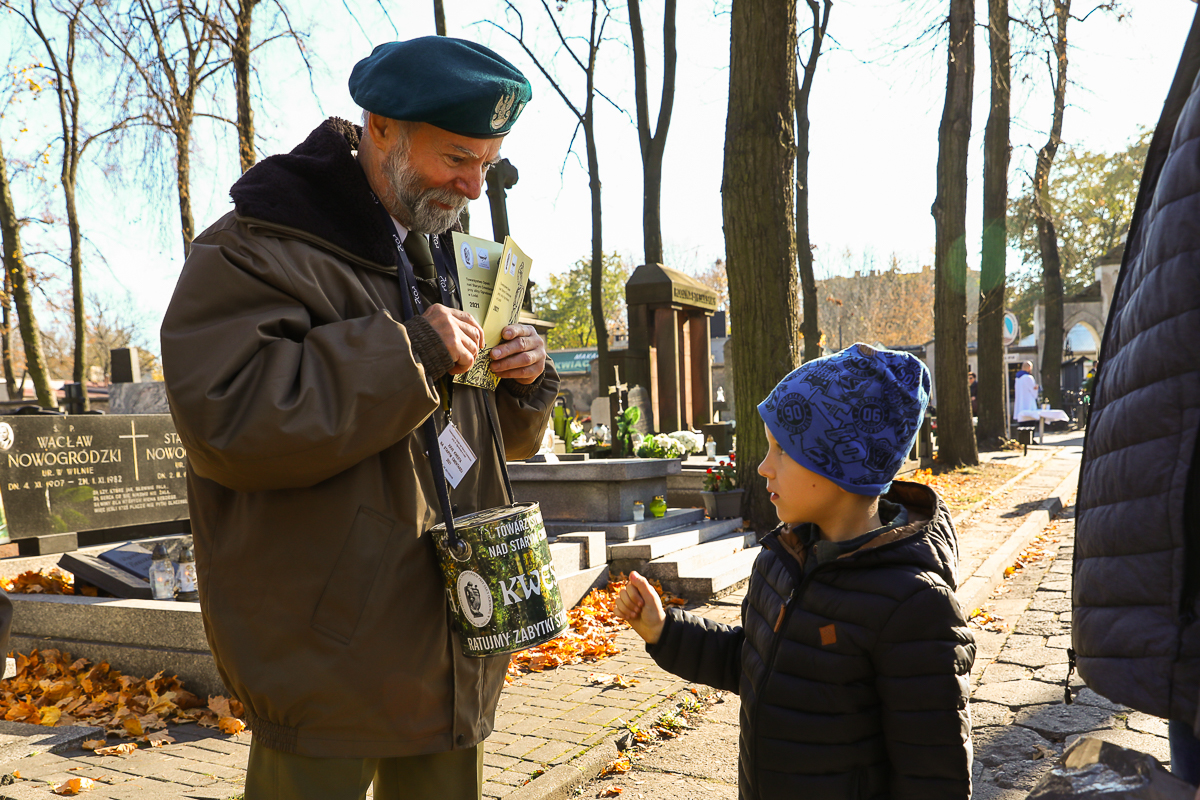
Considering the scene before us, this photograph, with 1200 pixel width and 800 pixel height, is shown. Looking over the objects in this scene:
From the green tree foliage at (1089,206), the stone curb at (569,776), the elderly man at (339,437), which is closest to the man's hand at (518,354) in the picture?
the elderly man at (339,437)

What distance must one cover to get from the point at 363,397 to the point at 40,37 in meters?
22.5

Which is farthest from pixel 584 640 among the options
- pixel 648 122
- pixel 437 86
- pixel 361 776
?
pixel 648 122

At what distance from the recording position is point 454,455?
1851mm

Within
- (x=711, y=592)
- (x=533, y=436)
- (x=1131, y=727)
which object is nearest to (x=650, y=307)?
(x=711, y=592)

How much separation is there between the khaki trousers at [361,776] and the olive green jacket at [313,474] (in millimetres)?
59

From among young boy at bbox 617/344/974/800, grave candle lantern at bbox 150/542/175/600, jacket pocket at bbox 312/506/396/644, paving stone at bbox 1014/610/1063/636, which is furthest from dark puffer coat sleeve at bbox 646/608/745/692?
paving stone at bbox 1014/610/1063/636

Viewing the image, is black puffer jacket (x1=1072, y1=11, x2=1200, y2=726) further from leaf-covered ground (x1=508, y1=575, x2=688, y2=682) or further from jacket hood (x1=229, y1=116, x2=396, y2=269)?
leaf-covered ground (x1=508, y1=575, x2=688, y2=682)

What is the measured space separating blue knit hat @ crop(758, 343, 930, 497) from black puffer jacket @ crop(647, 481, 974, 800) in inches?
6.1

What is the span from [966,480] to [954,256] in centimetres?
413

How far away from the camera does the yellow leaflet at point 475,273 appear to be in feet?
6.10

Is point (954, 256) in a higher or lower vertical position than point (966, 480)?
higher

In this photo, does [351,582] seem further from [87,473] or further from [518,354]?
[87,473]

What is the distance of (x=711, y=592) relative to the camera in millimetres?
6391

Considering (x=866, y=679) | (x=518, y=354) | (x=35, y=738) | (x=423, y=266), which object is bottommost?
(x=35, y=738)
